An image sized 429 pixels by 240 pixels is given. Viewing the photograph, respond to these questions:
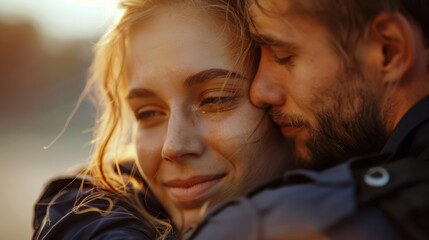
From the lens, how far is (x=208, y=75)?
2.06m

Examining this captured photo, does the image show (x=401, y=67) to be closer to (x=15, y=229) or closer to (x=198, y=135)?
(x=198, y=135)

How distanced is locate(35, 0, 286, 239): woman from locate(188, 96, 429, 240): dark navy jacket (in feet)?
2.03

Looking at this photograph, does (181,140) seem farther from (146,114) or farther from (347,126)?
(347,126)

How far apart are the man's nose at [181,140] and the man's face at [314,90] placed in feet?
0.69

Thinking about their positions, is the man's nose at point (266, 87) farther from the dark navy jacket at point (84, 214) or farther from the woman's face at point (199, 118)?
the dark navy jacket at point (84, 214)

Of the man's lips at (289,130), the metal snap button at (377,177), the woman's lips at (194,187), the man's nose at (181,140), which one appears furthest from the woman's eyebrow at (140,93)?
the metal snap button at (377,177)

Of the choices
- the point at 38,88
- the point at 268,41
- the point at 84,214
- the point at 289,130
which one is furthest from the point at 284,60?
the point at 38,88

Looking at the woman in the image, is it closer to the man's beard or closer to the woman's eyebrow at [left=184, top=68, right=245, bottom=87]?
the woman's eyebrow at [left=184, top=68, right=245, bottom=87]

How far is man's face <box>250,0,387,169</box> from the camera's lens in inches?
71.7

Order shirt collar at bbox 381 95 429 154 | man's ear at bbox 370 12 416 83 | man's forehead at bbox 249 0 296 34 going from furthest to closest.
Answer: man's forehead at bbox 249 0 296 34, man's ear at bbox 370 12 416 83, shirt collar at bbox 381 95 429 154

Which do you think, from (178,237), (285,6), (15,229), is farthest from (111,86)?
(15,229)

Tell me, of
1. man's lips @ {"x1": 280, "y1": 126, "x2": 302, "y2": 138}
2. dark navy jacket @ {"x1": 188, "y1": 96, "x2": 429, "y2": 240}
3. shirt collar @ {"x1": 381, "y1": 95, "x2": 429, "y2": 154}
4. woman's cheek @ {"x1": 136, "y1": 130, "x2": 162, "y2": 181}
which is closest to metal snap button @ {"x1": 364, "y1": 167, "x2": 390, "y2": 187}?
dark navy jacket @ {"x1": 188, "y1": 96, "x2": 429, "y2": 240}

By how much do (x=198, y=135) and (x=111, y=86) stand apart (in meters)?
0.47

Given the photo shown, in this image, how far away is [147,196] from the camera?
2.34m
